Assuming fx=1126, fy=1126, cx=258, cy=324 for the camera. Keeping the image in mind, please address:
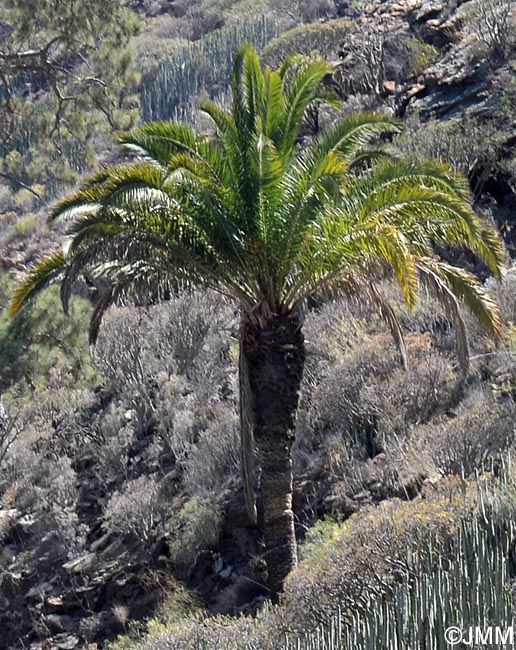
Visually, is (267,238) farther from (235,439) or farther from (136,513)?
(136,513)

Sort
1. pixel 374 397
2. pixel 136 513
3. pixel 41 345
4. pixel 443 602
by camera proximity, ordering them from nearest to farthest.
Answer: pixel 443 602
pixel 374 397
pixel 136 513
pixel 41 345

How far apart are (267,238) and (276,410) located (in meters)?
2.02

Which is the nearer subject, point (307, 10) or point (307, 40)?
point (307, 40)

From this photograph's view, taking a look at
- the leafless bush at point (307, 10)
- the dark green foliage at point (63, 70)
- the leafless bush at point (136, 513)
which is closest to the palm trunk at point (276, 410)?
the leafless bush at point (136, 513)

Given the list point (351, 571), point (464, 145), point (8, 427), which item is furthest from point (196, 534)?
point (464, 145)

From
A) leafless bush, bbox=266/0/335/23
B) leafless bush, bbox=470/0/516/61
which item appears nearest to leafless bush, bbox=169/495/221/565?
leafless bush, bbox=470/0/516/61

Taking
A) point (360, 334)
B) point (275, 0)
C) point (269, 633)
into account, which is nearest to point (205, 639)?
point (269, 633)

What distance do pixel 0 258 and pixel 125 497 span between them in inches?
595

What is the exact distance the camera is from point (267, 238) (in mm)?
12578

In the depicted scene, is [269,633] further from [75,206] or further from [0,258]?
[0,258]

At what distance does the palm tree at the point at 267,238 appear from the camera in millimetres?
12445

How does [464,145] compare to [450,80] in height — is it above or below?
below

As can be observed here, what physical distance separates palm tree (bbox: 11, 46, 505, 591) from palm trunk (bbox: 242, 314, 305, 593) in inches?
0.6

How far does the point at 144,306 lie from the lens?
22453mm
